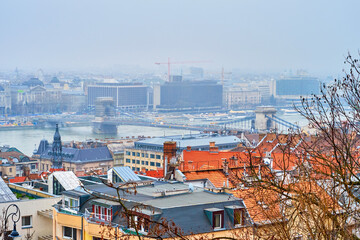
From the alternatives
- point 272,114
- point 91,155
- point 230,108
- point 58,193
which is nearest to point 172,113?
point 230,108

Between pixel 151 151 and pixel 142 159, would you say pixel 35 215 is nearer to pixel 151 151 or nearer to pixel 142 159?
pixel 151 151

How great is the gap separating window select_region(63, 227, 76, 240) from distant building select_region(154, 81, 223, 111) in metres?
62.0

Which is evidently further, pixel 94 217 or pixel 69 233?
pixel 69 233

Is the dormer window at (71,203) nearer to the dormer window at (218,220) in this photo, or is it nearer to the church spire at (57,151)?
the dormer window at (218,220)

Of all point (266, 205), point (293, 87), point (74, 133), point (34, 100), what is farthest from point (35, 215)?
point (293, 87)

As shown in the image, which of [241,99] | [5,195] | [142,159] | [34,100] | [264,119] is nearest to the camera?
[5,195]

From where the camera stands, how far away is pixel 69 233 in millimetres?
4320

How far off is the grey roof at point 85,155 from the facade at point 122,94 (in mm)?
45218

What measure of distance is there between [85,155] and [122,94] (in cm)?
4669

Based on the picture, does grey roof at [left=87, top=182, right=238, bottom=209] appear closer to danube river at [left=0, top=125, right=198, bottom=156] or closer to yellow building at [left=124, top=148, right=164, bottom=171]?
yellow building at [left=124, top=148, right=164, bottom=171]

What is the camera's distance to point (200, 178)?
17.8ft

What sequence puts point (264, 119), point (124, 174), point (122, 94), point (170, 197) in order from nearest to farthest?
point (170, 197) < point (124, 174) < point (264, 119) < point (122, 94)

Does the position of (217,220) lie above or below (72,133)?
above

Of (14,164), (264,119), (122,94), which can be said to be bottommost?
(122,94)
